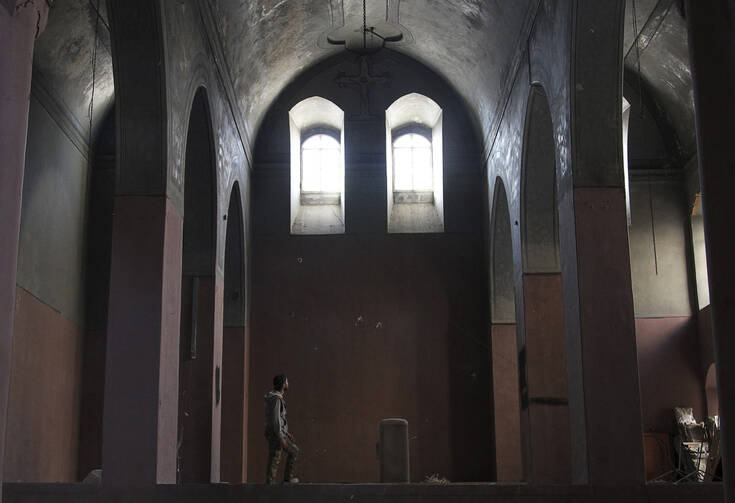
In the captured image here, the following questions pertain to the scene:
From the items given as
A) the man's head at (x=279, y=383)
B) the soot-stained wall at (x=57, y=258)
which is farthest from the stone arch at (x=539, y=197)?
the soot-stained wall at (x=57, y=258)

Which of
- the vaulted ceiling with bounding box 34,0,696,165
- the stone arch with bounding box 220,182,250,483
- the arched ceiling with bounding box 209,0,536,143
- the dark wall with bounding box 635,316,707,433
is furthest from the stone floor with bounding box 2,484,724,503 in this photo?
the dark wall with bounding box 635,316,707,433

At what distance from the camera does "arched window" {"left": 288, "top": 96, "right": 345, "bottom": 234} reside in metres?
15.8

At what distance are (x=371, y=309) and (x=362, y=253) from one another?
954 millimetres

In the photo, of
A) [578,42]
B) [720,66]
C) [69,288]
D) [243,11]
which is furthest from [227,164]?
[720,66]

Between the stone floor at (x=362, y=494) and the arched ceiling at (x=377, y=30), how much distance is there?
18.3 ft

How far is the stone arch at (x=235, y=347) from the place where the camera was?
47.0 feet

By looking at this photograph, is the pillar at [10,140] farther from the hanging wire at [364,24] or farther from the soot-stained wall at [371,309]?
the soot-stained wall at [371,309]

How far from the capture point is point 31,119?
11.4 m

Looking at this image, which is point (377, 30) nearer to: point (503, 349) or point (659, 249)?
point (503, 349)

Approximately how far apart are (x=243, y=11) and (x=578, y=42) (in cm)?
498

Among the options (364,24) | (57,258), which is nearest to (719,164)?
(57,258)

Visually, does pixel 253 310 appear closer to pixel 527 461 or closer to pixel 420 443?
pixel 420 443

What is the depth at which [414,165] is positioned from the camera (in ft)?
53.4

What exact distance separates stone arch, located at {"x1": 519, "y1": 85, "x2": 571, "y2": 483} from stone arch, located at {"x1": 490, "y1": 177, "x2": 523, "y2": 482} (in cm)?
231
